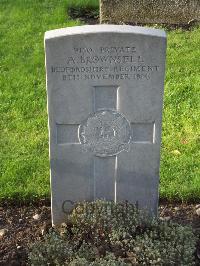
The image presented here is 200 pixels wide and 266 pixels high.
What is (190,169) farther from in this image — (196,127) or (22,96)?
(22,96)

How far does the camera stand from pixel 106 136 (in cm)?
423

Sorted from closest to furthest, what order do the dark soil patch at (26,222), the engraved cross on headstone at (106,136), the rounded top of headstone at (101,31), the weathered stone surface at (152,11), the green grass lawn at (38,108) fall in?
the rounded top of headstone at (101,31), the engraved cross on headstone at (106,136), the dark soil patch at (26,222), the green grass lawn at (38,108), the weathered stone surface at (152,11)

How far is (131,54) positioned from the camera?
3.93 meters

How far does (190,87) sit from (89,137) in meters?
2.83

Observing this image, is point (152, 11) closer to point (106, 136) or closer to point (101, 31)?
point (106, 136)

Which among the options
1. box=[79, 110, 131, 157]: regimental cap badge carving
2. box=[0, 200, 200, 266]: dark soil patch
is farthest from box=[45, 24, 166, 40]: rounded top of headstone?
box=[0, 200, 200, 266]: dark soil patch

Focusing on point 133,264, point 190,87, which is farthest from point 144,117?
point 190,87

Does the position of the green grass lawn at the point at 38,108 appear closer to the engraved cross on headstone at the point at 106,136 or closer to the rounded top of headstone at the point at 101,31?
the engraved cross on headstone at the point at 106,136

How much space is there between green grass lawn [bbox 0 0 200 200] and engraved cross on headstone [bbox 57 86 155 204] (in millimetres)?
837

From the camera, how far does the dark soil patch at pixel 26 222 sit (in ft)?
14.0

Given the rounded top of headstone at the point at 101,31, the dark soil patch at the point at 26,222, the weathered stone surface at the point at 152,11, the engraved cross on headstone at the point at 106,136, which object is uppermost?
the weathered stone surface at the point at 152,11

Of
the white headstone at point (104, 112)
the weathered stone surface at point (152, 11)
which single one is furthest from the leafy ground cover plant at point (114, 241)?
the weathered stone surface at point (152, 11)

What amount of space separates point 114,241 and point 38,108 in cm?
272

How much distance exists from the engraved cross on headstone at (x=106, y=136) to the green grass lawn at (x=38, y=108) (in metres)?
0.84
